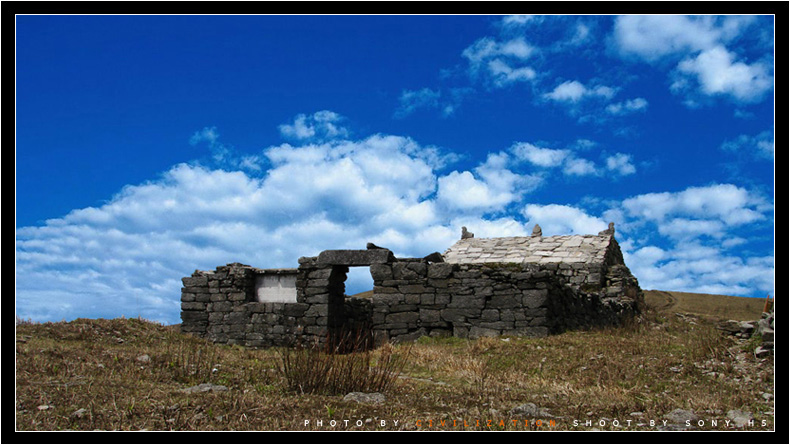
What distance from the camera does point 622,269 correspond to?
21234 mm

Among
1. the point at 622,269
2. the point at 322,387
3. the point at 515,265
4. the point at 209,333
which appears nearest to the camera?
the point at 322,387

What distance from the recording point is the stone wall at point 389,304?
13375mm

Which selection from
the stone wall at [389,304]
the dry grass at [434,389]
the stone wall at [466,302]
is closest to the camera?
the dry grass at [434,389]

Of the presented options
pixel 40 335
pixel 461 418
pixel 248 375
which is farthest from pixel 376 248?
pixel 461 418

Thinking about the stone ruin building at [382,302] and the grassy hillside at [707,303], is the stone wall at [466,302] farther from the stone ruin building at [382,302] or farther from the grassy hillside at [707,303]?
the grassy hillside at [707,303]

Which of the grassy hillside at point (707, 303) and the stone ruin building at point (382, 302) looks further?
the grassy hillside at point (707, 303)

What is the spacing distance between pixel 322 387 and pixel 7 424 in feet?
10.3

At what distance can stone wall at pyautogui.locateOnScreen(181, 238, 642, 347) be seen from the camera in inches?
527

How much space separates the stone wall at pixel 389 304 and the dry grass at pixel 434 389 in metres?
1.86

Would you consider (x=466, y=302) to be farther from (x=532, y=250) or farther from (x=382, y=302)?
(x=532, y=250)

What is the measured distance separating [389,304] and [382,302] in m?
0.18

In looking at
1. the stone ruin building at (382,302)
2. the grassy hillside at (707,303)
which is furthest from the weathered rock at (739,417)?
the grassy hillside at (707,303)

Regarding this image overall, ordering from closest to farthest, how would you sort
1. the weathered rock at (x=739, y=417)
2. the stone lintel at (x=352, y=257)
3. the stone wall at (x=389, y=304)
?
the weathered rock at (x=739, y=417) < the stone wall at (x=389, y=304) < the stone lintel at (x=352, y=257)

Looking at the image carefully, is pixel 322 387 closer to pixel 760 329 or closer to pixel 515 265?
pixel 760 329
